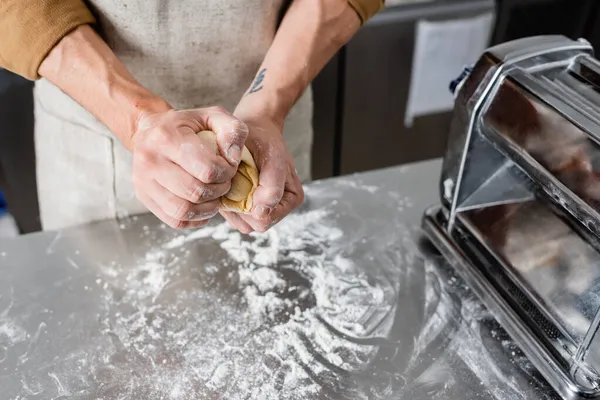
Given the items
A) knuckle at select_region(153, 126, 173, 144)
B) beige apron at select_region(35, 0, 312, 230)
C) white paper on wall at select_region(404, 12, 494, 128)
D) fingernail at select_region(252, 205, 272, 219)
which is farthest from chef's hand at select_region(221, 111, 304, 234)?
white paper on wall at select_region(404, 12, 494, 128)

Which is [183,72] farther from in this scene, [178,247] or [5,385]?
[5,385]

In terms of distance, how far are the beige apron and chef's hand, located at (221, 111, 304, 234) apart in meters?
0.23

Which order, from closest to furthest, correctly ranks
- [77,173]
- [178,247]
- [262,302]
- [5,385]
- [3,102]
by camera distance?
[5,385]
[262,302]
[178,247]
[77,173]
[3,102]

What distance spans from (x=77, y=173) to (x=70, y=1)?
1.23 feet

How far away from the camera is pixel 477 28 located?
204 centimetres

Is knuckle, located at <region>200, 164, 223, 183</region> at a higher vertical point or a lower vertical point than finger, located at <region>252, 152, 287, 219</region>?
higher

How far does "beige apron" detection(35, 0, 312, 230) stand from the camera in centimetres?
104

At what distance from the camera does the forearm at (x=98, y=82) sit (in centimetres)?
90

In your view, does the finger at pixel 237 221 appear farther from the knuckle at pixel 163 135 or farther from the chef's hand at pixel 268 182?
the knuckle at pixel 163 135

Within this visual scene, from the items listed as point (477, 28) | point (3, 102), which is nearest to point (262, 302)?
point (3, 102)

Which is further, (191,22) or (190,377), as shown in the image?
(191,22)

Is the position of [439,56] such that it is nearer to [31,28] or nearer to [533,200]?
[533,200]

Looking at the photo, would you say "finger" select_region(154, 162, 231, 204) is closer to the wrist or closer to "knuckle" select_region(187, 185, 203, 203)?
"knuckle" select_region(187, 185, 203, 203)

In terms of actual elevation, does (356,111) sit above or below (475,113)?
below
